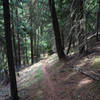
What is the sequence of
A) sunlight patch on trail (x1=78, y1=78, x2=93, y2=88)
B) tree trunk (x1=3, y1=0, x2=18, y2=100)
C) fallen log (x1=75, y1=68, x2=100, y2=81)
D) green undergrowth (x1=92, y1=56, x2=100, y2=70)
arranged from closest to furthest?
fallen log (x1=75, y1=68, x2=100, y2=81)
sunlight patch on trail (x1=78, y1=78, x2=93, y2=88)
tree trunk (x1=3, y1=0, x2=18, y2=100)
green undergrowth (x1=92, y1=56, x2=100, y2=70)

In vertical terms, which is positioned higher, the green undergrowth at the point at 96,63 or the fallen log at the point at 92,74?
the green undergrowth at the point at 96,63

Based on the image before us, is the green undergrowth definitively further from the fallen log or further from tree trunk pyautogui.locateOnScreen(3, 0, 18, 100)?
tree trunk pyautogui.locateOnScreen(3, 0, 18, 100)

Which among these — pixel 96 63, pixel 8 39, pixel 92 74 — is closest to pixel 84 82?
pixel 92 74

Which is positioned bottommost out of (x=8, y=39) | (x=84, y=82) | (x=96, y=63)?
(x=84, y=82)

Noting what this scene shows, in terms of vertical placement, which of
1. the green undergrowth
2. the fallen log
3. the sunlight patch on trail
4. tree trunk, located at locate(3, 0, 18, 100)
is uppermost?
tree trunk, located at locate(3, 0, 18, 100)

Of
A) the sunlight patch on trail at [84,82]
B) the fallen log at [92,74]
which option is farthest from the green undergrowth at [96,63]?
the sunlight patch on trail at [84,82]

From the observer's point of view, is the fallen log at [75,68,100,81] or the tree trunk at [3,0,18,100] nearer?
the fallen log at [75,68,100,81]

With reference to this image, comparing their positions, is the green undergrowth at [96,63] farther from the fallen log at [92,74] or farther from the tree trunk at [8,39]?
the tree trunk at [8,39]

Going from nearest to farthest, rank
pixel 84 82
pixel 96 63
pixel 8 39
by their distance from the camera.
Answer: pixel 84 82, pixel 8 39, pixel 96 63

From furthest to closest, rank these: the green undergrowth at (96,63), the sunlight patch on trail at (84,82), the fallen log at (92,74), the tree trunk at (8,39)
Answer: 1. the green undergrowth at (96,63)
2. the tree trunk at (8,39)
3. the sunlight patch on trail at (84,82)
4. the fallen log at (92,74)

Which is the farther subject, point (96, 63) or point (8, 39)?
point (96, 63)

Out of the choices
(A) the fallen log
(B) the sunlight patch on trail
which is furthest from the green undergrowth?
(B) the sunlight patch on trail

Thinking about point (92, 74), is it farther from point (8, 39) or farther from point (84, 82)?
point (8, 39)

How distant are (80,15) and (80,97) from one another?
5.40m
